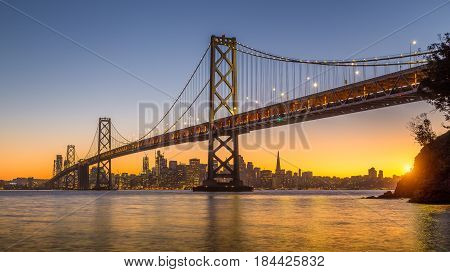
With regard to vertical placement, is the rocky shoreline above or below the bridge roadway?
below

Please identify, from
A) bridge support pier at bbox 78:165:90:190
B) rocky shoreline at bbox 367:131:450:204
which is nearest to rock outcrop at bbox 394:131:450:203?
rocky shoreline at bbox 367:131:450:204

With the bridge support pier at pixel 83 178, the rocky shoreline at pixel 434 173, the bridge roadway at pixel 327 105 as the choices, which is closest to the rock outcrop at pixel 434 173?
the rocky shoreline at pixel 434 173

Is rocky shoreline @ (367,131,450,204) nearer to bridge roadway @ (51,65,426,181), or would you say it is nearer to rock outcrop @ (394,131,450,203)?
rock outcrop @ (394,131,450,203)

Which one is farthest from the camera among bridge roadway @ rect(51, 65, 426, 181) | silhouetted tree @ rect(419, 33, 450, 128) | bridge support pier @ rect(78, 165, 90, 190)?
bridge support pier @ rect(78, 165, 90, 190)

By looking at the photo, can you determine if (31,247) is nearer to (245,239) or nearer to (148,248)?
(148,248)

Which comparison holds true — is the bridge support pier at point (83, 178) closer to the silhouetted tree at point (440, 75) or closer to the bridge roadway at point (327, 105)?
the bridge roadway at point (327, 105)

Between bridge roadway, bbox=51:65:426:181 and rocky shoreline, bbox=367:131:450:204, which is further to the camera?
bridge roadway, bbox=51:65:426:181

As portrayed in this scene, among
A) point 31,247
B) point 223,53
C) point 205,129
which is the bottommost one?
point 31,247
